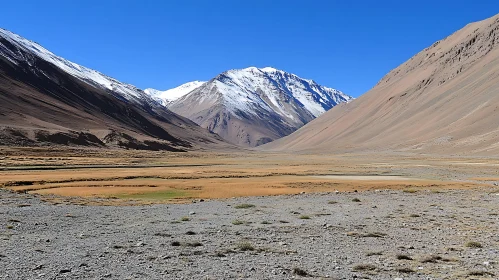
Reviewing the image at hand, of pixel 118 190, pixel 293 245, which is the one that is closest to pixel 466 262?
pixel 293 245

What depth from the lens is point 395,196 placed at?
3825 centimetres

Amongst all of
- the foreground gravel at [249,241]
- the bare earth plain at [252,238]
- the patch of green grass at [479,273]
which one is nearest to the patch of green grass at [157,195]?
the bare earth plain at [252,238]

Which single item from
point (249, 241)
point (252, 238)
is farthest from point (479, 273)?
point (252, 238)

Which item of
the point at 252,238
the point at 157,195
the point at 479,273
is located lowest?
the point at 157,195

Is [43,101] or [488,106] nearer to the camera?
[488,106]

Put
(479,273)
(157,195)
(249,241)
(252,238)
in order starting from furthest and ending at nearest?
(157,195) < (252,238) < (249,241) < (479,273)

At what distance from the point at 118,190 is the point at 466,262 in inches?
1389

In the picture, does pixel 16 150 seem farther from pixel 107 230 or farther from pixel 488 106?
pixel 488 106

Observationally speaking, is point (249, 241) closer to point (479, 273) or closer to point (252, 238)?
point (252, 238)

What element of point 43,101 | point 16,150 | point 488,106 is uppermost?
point 488,106

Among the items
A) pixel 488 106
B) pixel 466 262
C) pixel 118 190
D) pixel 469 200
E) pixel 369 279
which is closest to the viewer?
pixel 369 279

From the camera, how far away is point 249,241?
18.3 meters

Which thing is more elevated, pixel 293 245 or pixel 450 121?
pixel 450 121

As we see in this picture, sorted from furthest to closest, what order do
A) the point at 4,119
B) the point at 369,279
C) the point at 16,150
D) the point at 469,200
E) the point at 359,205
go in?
the point at 4,119 → the point at 16,150 → the point at 469,200 → the point at 359,205 → the point at 369,279
